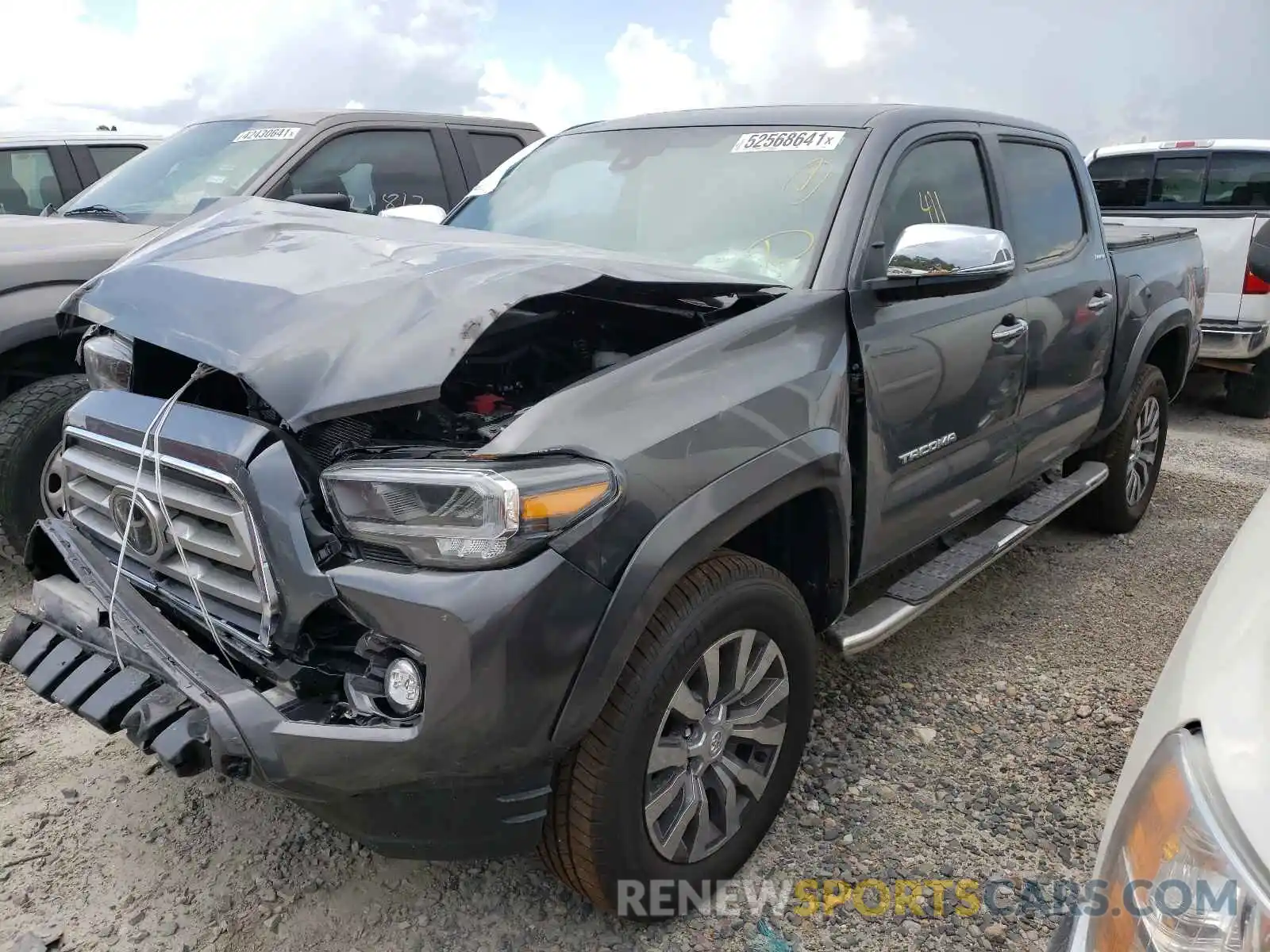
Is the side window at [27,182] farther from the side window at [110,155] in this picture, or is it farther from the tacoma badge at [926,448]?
the tacoma badge at [926,448]

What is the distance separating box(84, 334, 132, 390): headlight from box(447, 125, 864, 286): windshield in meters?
1.29

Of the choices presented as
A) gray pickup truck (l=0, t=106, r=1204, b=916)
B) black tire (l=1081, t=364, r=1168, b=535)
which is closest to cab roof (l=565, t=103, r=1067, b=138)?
gray pickup truck (l=0, t=106, r=1204, b=916)

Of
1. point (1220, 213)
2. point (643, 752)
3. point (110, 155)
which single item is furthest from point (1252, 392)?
point (110, 155)

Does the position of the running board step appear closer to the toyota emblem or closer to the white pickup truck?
the toyota emblem

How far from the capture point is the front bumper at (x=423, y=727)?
5.72 feet

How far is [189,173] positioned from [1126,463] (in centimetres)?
504

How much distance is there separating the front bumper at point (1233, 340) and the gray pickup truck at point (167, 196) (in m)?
5.15

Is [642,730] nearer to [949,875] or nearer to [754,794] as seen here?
[754,794]

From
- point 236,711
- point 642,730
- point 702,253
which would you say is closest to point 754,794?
point 642,730

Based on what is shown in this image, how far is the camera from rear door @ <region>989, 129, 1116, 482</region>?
140 inches

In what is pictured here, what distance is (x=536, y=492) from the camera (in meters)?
1.79

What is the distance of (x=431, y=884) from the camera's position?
7.89 feet

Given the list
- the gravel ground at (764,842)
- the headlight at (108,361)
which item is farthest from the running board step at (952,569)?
the headlight at (108,361)

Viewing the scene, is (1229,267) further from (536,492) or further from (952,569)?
(536,492)
